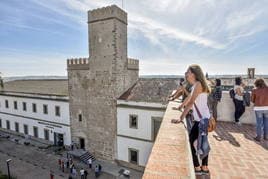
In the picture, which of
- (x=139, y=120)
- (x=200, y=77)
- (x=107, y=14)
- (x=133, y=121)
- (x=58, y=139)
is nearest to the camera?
(x=200, y=77)

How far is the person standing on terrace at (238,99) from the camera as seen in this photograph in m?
6.16

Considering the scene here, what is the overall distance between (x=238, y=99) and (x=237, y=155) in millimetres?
3094

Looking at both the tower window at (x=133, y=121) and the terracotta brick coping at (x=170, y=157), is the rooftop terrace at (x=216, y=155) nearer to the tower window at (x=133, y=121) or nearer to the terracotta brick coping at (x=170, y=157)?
the terracotta brick coping at (x=170, y=157)

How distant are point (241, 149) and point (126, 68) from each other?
1307 cm

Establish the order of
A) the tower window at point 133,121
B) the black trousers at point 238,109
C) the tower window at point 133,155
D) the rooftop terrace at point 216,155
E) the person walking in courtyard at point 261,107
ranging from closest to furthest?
1. the rooftop terrace at point 216,155
2. the person walking in courtyard at point 261,107
3. the black trousers at point 238,109
4. the tower window at point 133,121
5. the tower window at point 133,155

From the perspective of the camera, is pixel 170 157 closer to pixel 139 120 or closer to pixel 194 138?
pixel 194 138

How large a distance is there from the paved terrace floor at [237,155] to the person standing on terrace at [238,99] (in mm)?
794

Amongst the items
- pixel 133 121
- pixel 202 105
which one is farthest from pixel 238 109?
pixel 133 121

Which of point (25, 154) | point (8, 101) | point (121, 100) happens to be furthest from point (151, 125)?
point (8, 101)

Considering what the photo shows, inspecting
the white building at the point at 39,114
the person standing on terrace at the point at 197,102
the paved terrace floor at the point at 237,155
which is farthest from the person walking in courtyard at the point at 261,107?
the white building at the point at 39,114

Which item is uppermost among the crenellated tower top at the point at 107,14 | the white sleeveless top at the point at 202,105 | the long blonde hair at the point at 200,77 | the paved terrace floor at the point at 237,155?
the crenellated tower top at the point at 107,14

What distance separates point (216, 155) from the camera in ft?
12.6

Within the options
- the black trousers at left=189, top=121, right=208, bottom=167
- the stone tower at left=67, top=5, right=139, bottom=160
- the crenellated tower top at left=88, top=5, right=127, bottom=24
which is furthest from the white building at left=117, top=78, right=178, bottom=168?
the black trousers at left=189, top=121, right=208, bottom=167

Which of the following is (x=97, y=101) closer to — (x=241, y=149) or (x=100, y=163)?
(x=100, y=163)
